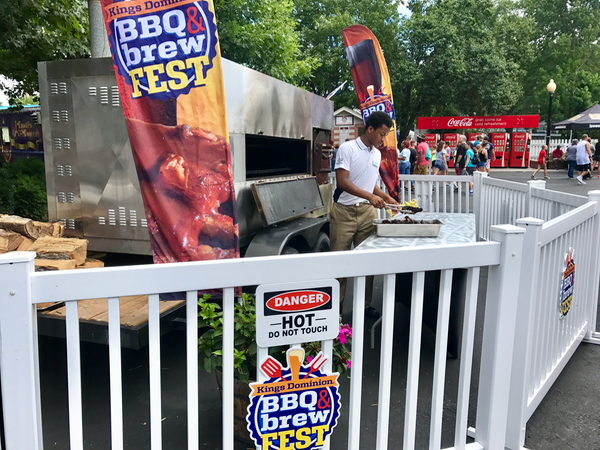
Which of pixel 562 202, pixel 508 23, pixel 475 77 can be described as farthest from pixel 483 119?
pixel 562 202

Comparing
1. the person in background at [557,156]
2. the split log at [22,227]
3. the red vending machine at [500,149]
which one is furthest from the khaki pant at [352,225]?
A: the person in background at [557,156]

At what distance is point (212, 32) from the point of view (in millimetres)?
3508

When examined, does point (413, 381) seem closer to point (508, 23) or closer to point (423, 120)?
point (423, 120)

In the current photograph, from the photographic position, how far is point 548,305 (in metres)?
3.02

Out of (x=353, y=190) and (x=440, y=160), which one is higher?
(x=440, y=160)

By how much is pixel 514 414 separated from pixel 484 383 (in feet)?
1.05

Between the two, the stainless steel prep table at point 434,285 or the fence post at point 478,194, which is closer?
the stainless steel prep table at point 434,285

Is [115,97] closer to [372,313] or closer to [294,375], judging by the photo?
[294,375]

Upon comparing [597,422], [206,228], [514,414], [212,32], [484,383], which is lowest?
[597,422]

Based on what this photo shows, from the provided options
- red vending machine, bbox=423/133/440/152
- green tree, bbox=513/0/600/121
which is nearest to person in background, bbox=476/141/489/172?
red vending machine, bbox=423/133/440/152

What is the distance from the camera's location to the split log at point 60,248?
3.62 metres

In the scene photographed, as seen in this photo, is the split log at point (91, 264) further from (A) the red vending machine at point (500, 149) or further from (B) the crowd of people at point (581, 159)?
(A) the red vending machine at point (500, 149)

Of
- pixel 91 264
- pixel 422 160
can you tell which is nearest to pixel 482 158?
pixel 422 160

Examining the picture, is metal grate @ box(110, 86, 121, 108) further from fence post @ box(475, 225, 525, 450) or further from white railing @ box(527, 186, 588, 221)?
white railing @ box(527, 186, 588, 221)
